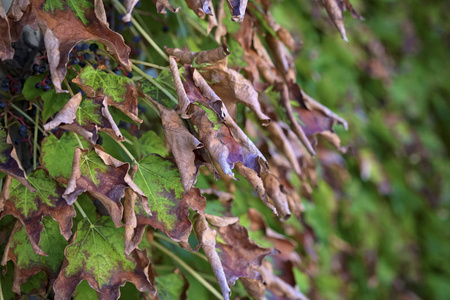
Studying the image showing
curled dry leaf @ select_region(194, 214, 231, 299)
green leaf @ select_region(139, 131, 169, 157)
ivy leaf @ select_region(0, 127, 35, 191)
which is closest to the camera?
ivy leaf @ select_region(0, 127, 35, 191)

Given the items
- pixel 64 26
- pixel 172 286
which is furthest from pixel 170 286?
pixel 64 26

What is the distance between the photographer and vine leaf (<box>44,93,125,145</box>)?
46 cm

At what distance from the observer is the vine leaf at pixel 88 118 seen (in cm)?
46

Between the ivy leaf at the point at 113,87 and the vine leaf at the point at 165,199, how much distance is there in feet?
0.20

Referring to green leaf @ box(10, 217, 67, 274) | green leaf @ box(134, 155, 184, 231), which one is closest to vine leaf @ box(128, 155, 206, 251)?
green leaf @ box(134, 155, 184, 231)

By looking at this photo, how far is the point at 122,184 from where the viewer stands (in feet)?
1.60

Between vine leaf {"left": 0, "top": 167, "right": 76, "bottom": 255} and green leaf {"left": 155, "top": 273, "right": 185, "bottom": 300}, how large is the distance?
0.23m

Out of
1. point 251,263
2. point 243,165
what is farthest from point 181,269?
point 243,165

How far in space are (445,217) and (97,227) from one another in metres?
2.63

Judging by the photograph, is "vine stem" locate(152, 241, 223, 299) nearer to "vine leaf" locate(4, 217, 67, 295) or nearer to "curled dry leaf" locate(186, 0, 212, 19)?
"vine leaf" locate(4, 217, 67, 295)

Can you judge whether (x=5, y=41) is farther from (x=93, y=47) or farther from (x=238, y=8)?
(x=238, y=8)

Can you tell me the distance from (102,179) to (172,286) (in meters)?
0.27

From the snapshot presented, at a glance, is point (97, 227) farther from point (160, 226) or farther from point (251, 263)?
point (251, 263)

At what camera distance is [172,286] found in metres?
0.70
